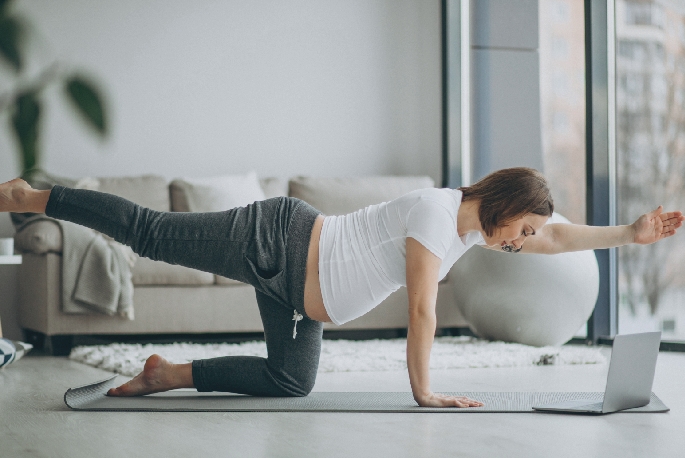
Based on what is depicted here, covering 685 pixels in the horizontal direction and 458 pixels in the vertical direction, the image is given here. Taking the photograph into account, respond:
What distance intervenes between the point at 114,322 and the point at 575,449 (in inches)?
104

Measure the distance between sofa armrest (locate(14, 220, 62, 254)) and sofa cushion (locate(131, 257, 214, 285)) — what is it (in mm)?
382

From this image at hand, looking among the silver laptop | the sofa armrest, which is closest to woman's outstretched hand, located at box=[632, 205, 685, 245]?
the silver laptop

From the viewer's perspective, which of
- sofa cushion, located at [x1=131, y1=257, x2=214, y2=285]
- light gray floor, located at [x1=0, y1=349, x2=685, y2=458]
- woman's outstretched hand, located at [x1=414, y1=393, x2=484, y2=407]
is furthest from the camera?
sofa cushion, located at [x1=131, y1=257, x2=214, y2=285]

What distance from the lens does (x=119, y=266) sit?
3637 mm

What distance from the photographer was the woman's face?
1.83 meters

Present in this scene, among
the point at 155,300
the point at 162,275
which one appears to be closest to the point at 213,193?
the point at 162,275

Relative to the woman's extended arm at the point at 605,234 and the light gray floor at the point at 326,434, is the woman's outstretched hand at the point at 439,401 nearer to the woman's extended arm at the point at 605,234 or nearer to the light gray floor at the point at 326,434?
the light gray floor at the point at 326,434

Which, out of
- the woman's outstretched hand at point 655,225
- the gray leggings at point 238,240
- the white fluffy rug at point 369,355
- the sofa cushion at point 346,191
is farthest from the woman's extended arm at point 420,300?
the sofa cushion at point 346,191

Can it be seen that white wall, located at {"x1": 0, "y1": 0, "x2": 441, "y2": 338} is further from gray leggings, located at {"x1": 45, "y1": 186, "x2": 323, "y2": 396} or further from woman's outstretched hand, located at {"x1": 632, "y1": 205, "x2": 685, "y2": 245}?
woman's outstretched hand, located at {"x1": 632, "y1": 205, "x2": 685, "y2": 245}

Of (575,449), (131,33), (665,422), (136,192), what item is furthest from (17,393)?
(131,33)

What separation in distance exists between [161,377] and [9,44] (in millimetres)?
1856

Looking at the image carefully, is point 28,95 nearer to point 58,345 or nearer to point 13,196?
point 13,196

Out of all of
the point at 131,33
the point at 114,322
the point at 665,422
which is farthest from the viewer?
the point at 131,33

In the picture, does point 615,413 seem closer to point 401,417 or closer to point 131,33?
point 401,417
